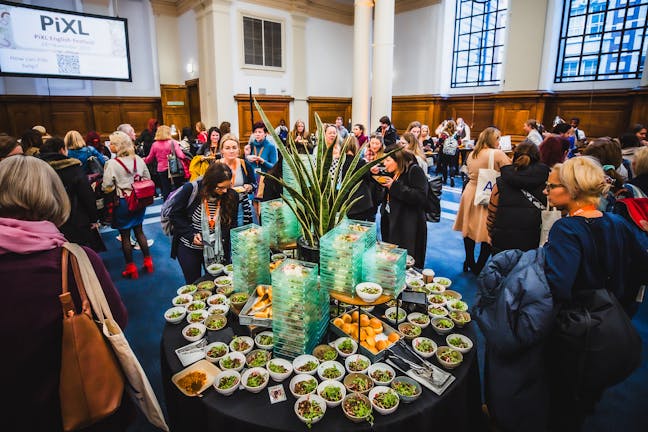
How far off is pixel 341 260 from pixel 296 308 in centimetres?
28

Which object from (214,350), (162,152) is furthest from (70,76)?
(214,350)

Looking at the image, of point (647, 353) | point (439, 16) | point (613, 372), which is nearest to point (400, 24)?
point (439, 16)

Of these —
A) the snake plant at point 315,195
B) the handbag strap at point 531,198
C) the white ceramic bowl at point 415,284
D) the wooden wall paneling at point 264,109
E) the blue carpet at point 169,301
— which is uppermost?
the wooden wall paneling at point 264,109

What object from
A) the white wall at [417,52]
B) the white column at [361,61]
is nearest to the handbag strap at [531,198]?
the white column at [361,61]

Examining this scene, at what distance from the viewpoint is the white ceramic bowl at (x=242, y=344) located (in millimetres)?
1658

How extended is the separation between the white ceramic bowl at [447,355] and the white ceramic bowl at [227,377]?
0.84 m

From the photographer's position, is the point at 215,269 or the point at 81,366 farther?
the point at 215,269

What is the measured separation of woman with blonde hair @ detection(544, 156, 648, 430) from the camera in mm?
1509

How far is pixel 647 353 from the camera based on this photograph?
2.63 meters

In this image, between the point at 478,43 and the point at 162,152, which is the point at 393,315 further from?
the point at 478,43

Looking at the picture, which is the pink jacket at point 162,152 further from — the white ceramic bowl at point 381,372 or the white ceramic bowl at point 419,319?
the white ceramic bowl at point 381,372

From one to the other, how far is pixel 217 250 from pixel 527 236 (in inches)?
95.7

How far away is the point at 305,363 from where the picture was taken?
155 cm

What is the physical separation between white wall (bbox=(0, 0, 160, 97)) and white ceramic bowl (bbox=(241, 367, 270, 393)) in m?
10.4
